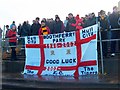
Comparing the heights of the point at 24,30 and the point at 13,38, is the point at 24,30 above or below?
above

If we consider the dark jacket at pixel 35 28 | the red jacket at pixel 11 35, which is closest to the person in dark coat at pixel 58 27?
the dark jacket at pixel 35 28

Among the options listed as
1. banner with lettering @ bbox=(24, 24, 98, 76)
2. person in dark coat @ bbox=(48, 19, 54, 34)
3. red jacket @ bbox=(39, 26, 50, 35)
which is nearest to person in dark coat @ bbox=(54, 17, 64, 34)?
person in dark coat @ bbox=(48, 19, 54, 34)

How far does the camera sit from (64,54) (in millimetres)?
12250

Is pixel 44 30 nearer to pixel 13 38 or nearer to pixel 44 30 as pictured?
pixel 44 30

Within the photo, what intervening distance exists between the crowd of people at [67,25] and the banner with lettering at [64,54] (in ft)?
3.00

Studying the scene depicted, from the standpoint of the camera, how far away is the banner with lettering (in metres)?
11.5

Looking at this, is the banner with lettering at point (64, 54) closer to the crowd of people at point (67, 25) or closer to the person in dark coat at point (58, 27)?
the crowd of people at point (67, 25)

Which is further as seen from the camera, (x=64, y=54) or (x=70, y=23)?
(x=70, y=23)

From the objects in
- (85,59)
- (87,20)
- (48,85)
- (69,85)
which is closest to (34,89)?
(48,85)

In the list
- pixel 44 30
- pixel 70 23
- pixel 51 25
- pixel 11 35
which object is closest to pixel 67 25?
pixel 70 23

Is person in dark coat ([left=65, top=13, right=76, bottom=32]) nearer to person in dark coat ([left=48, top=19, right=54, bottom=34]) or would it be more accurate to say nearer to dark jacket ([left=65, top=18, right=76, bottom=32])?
dark jacket ([left=65, top=18, right=76, bottom=32])

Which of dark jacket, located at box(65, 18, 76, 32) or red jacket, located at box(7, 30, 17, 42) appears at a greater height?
dark jacket, located at box(65, 18, 76, 32)

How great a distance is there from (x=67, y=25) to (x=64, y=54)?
2160 mm

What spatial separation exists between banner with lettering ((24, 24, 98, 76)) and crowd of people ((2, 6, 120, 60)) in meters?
0.91
